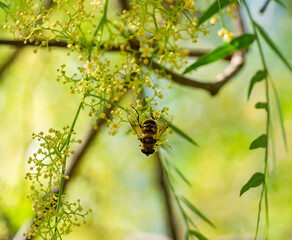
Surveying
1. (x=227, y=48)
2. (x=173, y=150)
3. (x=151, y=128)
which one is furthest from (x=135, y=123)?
(x=173, y=150)

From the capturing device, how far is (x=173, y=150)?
390cm

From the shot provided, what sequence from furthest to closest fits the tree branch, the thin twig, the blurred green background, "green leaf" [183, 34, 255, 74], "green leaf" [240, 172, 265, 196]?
1. the blurred green background
2. the thin twig
3. the tree branch
4. "green leaf" [183, 34, 255, 74]
5. "green leaf" [240, 172, 265, 196]

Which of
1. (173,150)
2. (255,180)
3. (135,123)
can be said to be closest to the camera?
(255,180)

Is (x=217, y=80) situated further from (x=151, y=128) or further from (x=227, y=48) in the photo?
(x=151, y=128)

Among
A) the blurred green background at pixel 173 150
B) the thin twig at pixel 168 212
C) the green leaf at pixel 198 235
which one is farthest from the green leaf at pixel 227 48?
the blurred green background at pixel 173 150

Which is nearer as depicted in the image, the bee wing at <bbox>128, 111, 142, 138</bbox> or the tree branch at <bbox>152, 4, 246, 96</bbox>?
the bee wing at <bbox>128, 111, 142, 138</bbox>

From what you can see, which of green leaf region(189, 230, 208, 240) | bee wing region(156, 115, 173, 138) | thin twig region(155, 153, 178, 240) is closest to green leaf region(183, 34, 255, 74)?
bee wing region(156, 115, 173, 138)

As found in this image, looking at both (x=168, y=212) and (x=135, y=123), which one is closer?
(x=135, y=123)

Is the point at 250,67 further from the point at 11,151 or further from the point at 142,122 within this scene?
the point at 142,122

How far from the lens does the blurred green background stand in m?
3.63

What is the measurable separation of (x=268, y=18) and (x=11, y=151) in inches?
92.1

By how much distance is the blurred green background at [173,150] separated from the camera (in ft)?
11.9

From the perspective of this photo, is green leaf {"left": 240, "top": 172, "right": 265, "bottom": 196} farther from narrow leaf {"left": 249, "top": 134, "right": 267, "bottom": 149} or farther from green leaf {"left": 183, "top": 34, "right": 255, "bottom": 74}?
green leaf {"left": 183, "top": 34, "right": 255, "bottom": 74}

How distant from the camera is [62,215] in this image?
1.24 m
